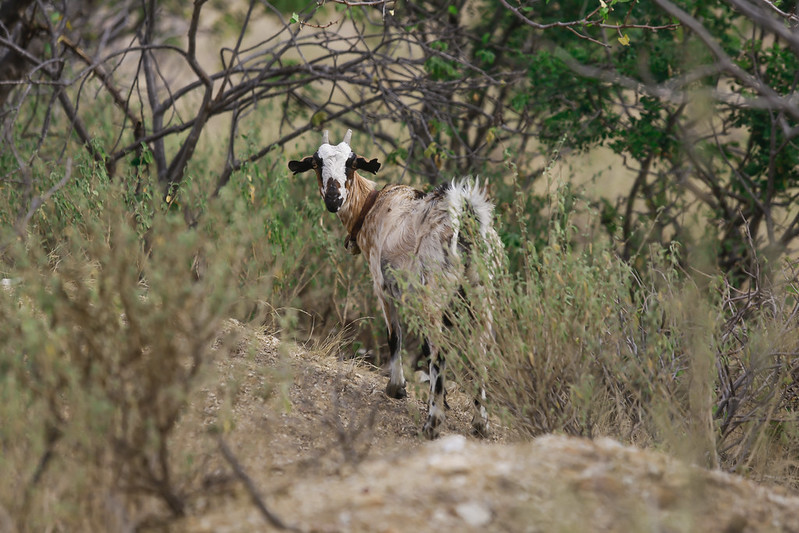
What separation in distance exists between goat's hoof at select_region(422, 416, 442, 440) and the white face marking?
5.15 ft

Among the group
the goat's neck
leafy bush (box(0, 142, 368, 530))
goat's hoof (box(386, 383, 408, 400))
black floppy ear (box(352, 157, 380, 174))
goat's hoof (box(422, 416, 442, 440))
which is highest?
black floppy ear (box(352, 157, 380, 174))

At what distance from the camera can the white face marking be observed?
213 inches

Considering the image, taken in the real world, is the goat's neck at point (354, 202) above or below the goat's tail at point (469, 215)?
below

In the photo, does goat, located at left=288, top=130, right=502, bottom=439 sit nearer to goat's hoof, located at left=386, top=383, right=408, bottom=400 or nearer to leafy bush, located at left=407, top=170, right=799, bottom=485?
goat's hoof, located at left=386, top=383, right=408, bottom=400

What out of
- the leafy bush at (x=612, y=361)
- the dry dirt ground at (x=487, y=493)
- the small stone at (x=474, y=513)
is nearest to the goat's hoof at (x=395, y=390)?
the leafy bush at (x=612, y=361)

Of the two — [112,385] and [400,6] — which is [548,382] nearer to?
[112,385]

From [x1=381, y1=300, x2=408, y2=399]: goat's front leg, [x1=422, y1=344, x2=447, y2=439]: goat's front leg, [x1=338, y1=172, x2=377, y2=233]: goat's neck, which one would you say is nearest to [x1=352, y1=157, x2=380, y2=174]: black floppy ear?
[x1=338, y1=172, x2=377, y2=233]: goat's neck

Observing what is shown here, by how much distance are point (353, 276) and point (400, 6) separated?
3.10m

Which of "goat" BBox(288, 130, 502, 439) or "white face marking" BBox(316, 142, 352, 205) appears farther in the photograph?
"white face marking" BBox(316, 142, 352, 205)

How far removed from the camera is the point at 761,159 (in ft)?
23.6

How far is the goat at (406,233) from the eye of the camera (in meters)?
4.80

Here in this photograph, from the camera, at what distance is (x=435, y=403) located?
16.4ft

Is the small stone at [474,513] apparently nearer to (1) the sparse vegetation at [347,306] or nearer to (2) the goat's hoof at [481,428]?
Result: (1) the sparse vegetation at [347,306]

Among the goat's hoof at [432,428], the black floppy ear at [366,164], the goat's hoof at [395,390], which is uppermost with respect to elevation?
the black floppy ear at [366,164]
